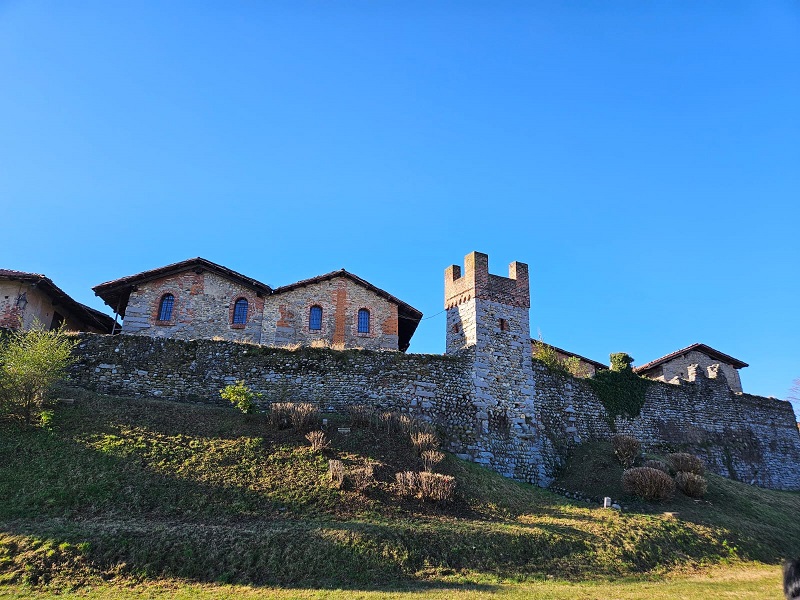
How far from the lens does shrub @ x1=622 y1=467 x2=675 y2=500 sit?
20.2m

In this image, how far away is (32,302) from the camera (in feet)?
87.1

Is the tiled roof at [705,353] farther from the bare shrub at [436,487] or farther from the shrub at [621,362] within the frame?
the bare shrub at [436,487]

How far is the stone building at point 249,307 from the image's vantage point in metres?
29.3

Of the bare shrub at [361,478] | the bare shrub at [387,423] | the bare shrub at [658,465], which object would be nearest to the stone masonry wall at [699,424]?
the bare shrub at [658,465]

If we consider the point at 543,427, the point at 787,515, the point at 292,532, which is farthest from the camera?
the point at 543,427

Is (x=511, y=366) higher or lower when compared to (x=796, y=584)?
higher

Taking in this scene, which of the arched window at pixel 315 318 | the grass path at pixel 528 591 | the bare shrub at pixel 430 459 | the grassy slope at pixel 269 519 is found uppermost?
the arched window at pixel 315 318

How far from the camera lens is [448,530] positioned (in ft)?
49.1

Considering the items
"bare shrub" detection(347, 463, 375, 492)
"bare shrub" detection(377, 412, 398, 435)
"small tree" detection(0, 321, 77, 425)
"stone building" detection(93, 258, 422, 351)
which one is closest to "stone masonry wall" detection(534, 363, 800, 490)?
"bare shrub" detection(377, 412, 398, 435)

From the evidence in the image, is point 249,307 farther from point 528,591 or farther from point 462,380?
point 528,591

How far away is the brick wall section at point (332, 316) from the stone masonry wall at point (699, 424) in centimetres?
944

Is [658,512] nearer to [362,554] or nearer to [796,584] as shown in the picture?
[362,554]

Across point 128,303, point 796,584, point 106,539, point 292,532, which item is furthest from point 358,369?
point 796,584

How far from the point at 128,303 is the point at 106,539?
19.1 metres
